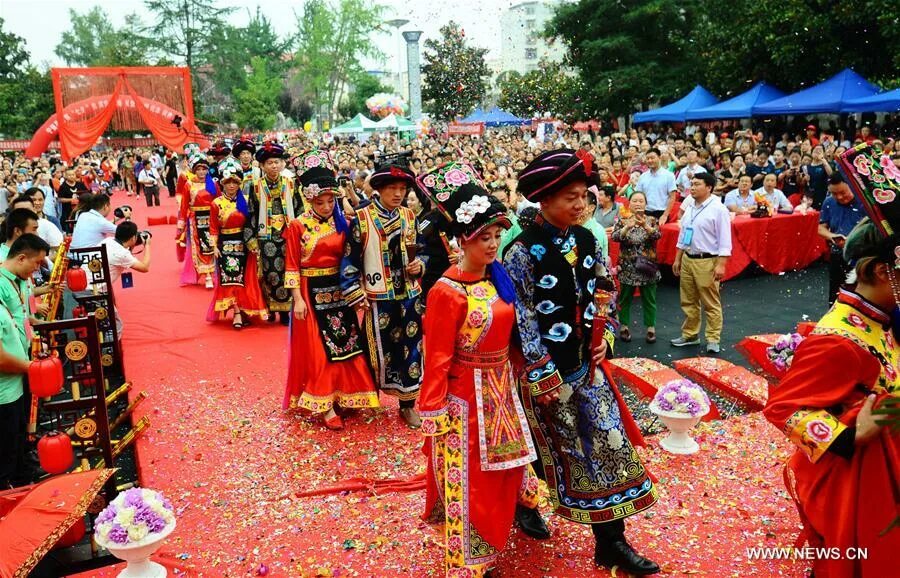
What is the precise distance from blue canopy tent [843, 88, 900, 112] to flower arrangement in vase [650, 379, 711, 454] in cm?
1200

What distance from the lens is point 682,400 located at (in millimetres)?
4477

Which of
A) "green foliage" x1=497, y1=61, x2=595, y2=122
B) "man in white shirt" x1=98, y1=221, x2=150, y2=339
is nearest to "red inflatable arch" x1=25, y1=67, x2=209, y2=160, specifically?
"man in white shirt" x1=98, y1=221, x2=150, y2=339

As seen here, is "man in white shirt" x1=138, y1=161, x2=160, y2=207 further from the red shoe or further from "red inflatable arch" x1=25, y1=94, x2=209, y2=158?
the red shoe

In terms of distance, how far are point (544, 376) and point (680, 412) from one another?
1832 millimetres

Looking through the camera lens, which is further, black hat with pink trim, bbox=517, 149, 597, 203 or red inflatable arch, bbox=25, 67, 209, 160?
red inflatable arch, bbox=25, 67, 209, 160

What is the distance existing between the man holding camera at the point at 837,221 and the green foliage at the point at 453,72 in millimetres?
29919

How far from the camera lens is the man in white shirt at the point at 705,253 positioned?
21.5 feet

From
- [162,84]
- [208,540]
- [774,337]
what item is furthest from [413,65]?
[208,540]

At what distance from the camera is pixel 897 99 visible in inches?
531

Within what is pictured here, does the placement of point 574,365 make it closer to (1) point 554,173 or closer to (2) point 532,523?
(1) point 554,173

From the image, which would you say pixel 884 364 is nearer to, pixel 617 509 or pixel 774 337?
pixel 617 509

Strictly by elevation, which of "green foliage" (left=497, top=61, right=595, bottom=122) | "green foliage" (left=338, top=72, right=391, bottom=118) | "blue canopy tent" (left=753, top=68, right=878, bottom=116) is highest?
"green foliage" (left=338, top=72, right=391, bottom=118)

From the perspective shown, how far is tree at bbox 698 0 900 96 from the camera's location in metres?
15.7

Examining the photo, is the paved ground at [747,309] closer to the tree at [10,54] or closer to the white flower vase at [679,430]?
the white flower vase at [679,430]
